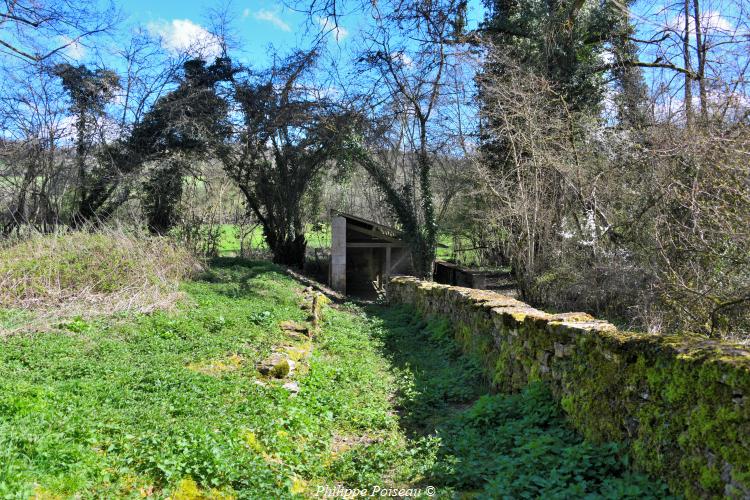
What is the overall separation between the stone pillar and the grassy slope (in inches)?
535

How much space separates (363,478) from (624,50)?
53.0ft

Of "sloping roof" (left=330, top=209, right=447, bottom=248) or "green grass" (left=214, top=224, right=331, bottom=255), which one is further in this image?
"green grass" (left=214, top=224, right=331, bottom=255)

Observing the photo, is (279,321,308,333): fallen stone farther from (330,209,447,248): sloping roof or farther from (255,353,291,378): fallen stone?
(330,209,447,248): sloping roof

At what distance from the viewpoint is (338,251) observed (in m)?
22.9

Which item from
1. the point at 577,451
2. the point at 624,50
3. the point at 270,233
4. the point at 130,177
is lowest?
the point at 577,451

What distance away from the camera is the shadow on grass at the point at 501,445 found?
→ 3.89 m

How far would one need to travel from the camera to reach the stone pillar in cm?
2283

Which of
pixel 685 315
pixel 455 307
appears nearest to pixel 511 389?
pixel 685 315

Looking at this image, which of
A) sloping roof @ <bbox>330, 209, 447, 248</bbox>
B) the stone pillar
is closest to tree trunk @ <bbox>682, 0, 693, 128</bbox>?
sloping roof @ <bbox>330, 209, 447, 248</bbox>

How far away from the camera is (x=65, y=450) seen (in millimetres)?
3891

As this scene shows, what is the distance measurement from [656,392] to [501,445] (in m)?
1.63

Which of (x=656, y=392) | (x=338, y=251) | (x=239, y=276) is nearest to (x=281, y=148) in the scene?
(x=338, y=251)

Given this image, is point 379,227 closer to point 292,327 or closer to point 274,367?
point 292,327

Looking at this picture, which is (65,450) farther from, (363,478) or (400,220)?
(400,220)
